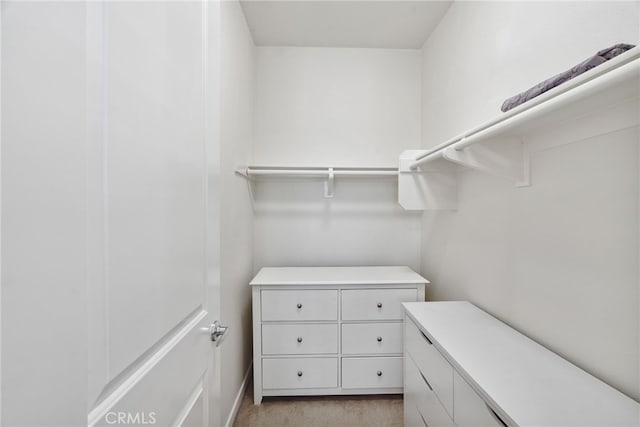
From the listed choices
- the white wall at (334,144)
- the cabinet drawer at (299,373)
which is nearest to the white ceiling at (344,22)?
the white wall at (334,144)

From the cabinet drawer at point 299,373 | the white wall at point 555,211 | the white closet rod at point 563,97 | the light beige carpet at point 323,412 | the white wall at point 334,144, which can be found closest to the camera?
the white closet rod at point 563,97

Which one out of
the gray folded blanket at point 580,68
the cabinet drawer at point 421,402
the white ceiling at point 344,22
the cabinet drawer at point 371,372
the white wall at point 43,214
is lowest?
the cabinet drawer at point 371,372

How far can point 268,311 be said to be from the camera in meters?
1.72

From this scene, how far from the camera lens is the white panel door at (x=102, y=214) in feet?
0.90

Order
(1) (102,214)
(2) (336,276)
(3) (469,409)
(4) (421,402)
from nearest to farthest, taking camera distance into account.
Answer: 1. (1) (102,214)
2. (3) (469,409)
3. (4) (421,402)
4. (2) (336,276)

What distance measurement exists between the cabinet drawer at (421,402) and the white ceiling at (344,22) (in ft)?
7.00

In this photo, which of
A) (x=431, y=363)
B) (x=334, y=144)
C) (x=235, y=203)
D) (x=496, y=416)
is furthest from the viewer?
(x=334, y=144)

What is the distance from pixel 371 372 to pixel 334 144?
1.69 meters

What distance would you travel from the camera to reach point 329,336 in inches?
68.4

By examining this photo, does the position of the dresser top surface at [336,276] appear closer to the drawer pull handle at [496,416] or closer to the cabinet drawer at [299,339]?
the cabinet drawer at [299,339]

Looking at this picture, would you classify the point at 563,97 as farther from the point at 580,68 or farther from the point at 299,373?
the point at 299,373

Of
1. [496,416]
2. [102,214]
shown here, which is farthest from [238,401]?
[102,214]

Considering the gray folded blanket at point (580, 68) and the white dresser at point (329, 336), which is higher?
the gray folded blanket at point (580, 68)

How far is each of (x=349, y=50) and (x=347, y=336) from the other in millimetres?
2177
